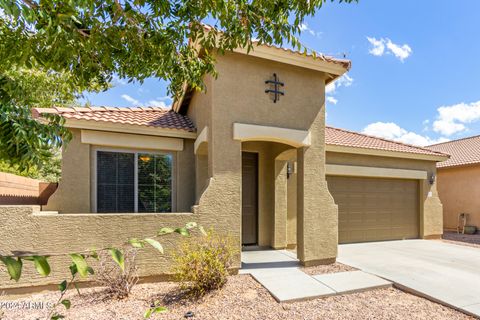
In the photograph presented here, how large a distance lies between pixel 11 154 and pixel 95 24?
239 centimetres

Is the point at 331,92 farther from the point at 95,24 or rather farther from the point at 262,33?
the point at 95,24

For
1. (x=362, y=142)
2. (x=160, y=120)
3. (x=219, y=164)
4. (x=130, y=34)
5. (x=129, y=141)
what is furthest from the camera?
(x=362, y=142)

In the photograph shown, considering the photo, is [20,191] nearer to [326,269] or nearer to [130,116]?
[130,116]

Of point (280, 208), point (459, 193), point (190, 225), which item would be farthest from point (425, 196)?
point (190, 225)

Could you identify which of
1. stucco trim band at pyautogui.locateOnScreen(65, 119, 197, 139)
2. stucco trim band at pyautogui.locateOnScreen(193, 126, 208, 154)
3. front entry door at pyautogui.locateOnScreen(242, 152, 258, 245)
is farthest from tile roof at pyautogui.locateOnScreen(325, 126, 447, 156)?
stucco trim band at pyautogui.locateOnScreen(65, 119, 197, 139)

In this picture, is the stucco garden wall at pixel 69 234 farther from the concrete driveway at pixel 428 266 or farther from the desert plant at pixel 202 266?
the concrete driveway at pixel 428 266

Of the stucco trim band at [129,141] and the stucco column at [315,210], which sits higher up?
the stucco trim band at [129,141]

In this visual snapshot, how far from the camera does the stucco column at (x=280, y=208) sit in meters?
10.4

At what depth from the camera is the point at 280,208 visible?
10.5m

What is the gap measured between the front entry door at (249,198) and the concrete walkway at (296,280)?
1.71m

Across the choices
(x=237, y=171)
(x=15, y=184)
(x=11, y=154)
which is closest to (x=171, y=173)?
(x=237, y=171)

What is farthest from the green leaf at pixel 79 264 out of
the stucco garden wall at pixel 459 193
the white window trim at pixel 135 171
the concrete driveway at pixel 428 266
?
the stucco garden wall at pixel 459 193

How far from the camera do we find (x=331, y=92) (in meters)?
9.50

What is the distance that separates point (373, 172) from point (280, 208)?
17.0ft
